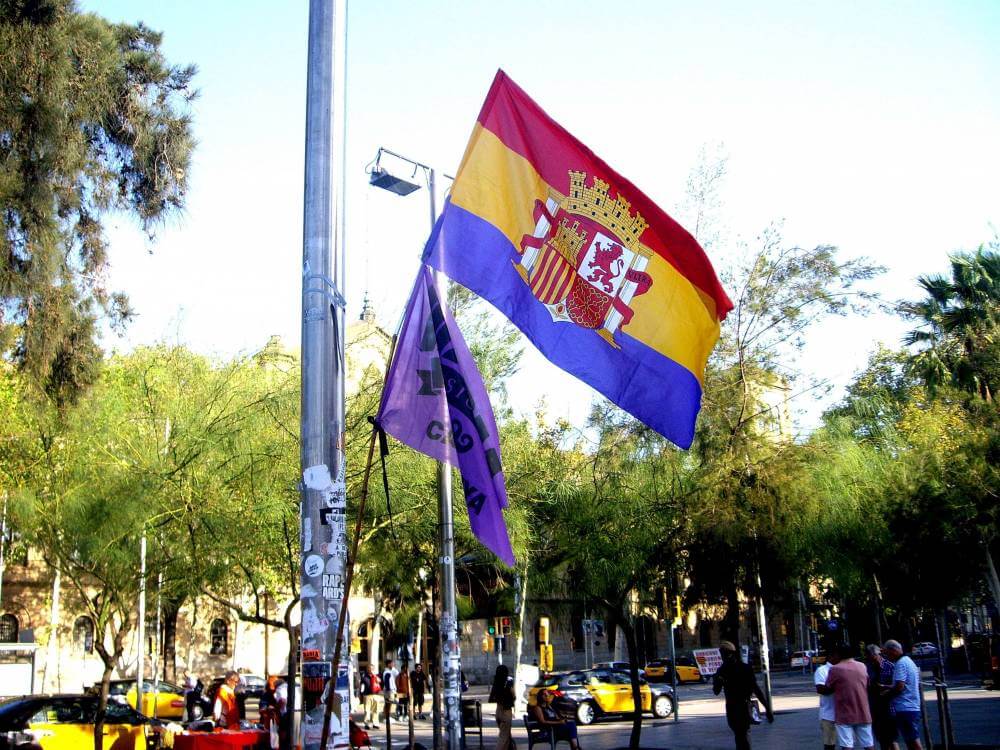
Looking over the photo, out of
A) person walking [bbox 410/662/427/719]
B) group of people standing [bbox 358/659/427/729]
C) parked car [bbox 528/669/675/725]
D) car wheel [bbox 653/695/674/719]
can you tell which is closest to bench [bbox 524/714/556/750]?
group of people standing [bbox 358/659/427/729]

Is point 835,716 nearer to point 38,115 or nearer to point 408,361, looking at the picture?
point 408,361

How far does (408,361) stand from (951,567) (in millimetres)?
23679

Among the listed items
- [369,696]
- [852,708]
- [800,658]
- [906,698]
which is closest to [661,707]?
[369,696]

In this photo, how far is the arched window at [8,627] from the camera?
4303 cm

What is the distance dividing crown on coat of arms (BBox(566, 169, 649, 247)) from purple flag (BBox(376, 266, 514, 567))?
168 centimetres

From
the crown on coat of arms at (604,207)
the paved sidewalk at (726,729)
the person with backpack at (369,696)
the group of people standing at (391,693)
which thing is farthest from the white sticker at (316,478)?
the person with backpack at (369,696)

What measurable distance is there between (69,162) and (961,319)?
27034mm

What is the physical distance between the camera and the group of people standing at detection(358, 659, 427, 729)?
29272 mm

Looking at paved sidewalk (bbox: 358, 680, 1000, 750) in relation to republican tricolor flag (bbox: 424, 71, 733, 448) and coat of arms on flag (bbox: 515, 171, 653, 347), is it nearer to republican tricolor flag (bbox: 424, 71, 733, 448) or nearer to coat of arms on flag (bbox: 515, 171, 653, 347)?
republican tricolor flag (bbox: 424, 71, 733, 448)

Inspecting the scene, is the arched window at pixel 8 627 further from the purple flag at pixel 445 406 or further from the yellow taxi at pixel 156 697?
the purple flag at pixel 445 406

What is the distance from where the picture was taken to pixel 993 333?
26297 mm

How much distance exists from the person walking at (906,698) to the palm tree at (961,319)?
1867cm

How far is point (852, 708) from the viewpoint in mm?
11406

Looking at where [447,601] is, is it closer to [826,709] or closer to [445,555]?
[445,555]
